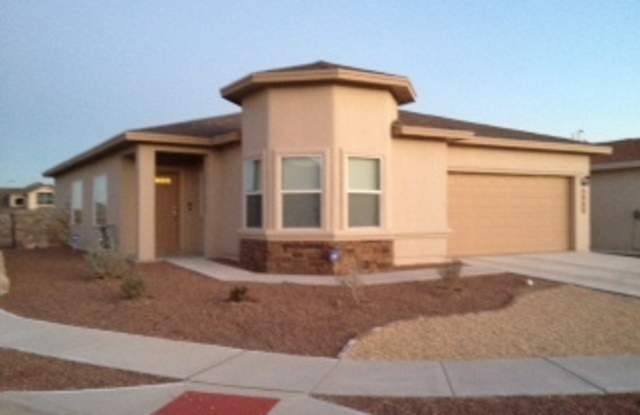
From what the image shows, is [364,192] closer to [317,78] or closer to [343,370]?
[317,78]

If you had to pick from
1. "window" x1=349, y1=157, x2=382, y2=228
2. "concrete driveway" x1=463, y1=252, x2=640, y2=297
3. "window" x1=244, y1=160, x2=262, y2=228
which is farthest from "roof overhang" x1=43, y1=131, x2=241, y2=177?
"concrete driveway" x1=463, y1=252, x2=640, y2=297

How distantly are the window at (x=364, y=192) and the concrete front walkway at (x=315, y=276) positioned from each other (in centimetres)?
131

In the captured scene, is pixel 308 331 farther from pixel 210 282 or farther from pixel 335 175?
pixel 335 175

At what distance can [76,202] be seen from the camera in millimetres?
21641

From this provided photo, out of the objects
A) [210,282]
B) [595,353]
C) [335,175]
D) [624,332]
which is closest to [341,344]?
[595,353]

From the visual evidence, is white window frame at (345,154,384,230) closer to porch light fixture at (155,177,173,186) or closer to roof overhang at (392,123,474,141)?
roof overhang at (392,123,474,141)

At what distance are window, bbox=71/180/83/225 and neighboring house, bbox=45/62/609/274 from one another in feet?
3.87

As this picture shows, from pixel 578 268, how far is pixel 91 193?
16.4 metres

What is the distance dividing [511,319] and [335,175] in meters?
5.19

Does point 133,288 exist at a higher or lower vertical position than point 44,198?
lower

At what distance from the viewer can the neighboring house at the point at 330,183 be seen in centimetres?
1182

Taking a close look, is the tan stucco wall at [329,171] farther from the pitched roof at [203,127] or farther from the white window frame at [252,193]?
the pitched roof at [203,127]

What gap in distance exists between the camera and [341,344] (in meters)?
6.57

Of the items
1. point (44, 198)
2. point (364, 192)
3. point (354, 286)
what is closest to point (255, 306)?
point (354, 286)
